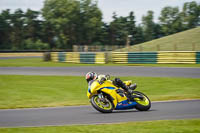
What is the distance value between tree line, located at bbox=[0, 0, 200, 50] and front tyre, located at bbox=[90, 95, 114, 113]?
76.3 m

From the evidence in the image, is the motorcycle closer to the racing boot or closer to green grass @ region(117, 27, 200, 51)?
the racing boot

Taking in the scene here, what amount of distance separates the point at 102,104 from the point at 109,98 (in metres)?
0.27

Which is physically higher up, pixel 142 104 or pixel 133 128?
pixel 142 104

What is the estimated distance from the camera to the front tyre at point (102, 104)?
9273mm

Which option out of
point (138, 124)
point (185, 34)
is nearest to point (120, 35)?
point (185, 34)

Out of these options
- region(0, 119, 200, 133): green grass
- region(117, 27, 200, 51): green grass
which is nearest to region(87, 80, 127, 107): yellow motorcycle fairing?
region(0, 119, 200, 133): green grass

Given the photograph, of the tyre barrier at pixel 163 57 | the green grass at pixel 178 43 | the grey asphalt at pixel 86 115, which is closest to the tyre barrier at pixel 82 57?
the tyre barrier at pixel 163 57

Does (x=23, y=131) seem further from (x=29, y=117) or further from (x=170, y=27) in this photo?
(x=170, y=27)

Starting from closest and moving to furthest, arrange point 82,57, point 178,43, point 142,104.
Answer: point 142,104, point 82,57, point 178,43

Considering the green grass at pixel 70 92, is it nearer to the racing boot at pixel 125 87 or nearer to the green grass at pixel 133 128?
the racing boot at pixel 125 87

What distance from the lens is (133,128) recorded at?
24.1ft

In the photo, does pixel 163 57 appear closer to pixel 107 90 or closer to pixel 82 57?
pixel 82 57

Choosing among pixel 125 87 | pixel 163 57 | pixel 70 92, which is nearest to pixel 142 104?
pixel 125 87

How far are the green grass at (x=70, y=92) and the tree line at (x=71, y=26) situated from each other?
225 feet
